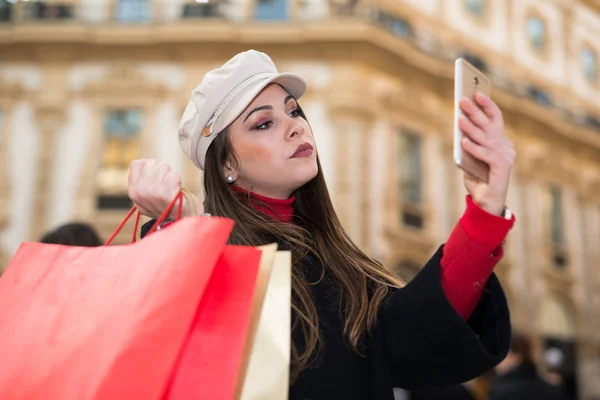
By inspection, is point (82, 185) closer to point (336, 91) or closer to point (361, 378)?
point (336, 91)

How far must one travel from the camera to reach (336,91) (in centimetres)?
1290

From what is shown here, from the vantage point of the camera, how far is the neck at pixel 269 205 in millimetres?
1573

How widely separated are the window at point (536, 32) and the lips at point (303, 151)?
1698 centimetres

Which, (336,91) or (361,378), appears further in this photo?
(336,91)

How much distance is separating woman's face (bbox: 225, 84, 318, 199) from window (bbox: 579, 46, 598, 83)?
18951mm

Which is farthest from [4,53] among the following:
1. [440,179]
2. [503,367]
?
[503,367]

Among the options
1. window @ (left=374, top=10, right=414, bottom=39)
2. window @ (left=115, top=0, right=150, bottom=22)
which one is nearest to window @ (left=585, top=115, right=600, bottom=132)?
window @ (left=374, top=10, right=414, bottom=39)

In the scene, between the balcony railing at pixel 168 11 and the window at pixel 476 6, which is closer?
the balcony railing at pixel 168 11

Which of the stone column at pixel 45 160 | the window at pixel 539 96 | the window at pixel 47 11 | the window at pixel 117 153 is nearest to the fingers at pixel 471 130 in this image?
the window at pixel 117 153

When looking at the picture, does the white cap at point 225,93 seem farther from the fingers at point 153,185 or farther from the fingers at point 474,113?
the fingers at point 474,113

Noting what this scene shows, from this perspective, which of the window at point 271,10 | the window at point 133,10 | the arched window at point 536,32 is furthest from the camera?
the arched window at point 536,32

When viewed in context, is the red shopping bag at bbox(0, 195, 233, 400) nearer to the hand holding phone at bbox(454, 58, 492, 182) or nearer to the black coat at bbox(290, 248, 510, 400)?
the black coat at bbox(290, 248, 510, 400)

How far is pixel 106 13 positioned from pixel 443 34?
6.71m

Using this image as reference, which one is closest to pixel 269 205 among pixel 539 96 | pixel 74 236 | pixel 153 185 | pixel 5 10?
pixel 153 185
